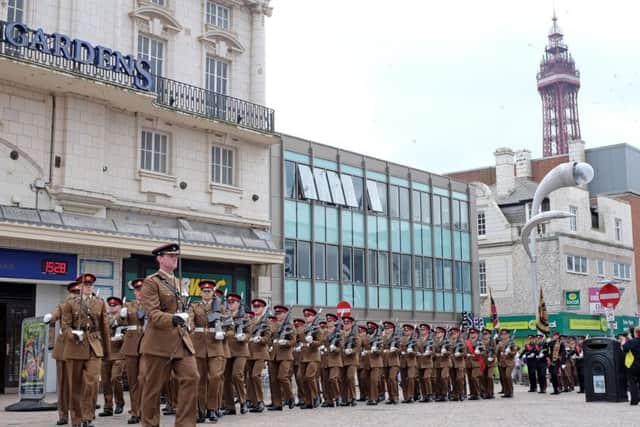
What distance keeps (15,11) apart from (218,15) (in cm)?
805

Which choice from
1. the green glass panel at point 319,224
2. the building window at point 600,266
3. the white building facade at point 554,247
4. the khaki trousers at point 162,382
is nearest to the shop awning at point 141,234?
the green glass panel at point 319,224

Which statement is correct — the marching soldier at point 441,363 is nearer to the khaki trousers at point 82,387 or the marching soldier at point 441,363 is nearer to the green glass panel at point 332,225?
the khaki trousers at point 82,387

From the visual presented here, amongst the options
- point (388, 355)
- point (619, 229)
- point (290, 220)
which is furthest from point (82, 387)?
point (619, 229)

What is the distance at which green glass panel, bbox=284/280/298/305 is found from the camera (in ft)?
99.5

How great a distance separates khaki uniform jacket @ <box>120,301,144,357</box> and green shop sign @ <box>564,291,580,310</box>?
1461 inches

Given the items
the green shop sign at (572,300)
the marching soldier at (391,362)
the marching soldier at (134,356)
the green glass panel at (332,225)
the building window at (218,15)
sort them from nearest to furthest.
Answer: the marching soldier at (134,356)
the marching soldier at (391,362)
the building window at (218,15)
the green glass panel at (332,225)
the green shop sign at (572,300)

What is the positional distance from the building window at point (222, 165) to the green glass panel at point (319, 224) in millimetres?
4780

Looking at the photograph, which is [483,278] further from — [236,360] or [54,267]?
[236,360]

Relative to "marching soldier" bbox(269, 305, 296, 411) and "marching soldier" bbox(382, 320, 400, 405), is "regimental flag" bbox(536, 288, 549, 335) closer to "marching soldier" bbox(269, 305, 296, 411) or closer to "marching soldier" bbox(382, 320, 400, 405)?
"marching soldier" bbox(382, 320, 400, 405)

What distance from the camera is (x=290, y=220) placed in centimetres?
3098

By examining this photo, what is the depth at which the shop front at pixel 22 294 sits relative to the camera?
2222 centimetres

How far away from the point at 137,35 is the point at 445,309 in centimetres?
1992

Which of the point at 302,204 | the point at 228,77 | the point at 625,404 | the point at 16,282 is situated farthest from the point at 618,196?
the point at 16,282

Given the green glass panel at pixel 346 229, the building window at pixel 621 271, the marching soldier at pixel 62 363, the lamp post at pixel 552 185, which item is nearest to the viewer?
the marching soldier at pixel 62 363
